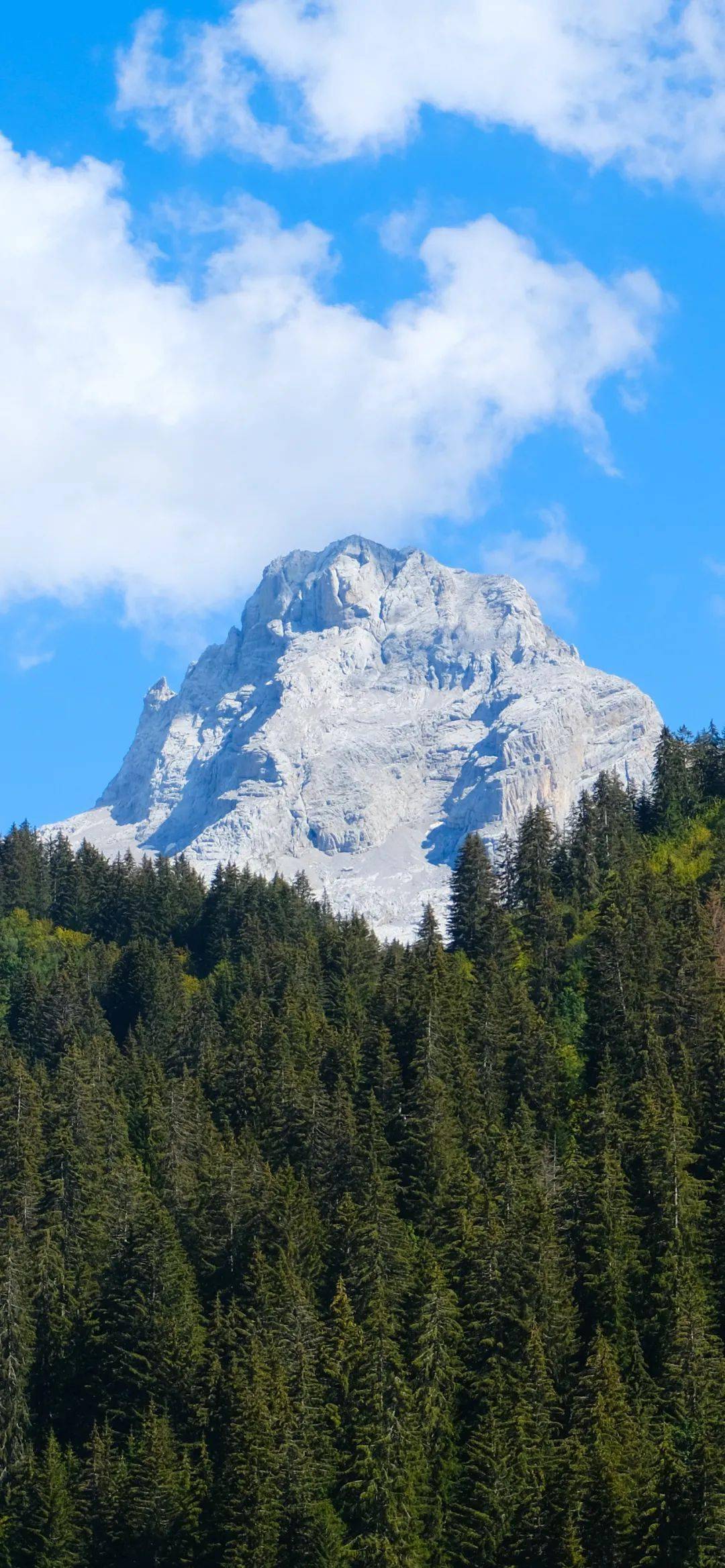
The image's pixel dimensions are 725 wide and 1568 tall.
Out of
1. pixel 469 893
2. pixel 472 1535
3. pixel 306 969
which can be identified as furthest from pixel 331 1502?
pixel 469 893

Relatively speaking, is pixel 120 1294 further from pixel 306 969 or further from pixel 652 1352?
pixel 306 969

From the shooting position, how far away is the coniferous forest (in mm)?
61781

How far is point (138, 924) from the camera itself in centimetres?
13850

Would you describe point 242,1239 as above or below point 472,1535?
above

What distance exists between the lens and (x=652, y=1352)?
229ft

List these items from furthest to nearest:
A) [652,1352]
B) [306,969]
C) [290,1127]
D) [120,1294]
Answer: [306,969] → [290,1127] → [120,1294] → [652,1352]

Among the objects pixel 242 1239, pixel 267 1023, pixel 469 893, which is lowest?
pixel 242 1239

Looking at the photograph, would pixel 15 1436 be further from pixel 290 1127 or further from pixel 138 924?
pixel 138 924

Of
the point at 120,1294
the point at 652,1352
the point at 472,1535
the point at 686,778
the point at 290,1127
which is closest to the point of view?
the point at 472,1535

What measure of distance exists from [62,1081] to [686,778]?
57.2 metres

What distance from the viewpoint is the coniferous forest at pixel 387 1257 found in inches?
2432

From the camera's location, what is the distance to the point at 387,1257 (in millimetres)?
72812

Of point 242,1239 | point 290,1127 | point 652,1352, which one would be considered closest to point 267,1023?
point 290,1127

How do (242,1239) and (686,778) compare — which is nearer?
(242,1239)
